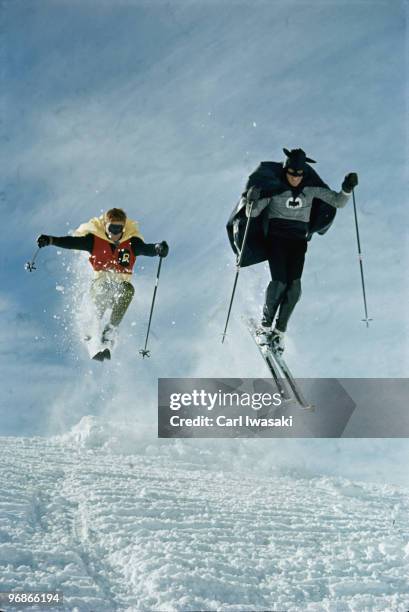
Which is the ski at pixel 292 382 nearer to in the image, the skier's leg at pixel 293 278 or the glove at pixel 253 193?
the skier's leg at pixel 293 278

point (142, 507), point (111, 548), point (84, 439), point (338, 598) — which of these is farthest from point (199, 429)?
point (84, 439)

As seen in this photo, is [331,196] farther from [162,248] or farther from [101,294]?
[101,294]

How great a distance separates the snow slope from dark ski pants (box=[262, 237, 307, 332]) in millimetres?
3583

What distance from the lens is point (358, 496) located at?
41.9 feet

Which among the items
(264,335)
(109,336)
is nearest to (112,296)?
(109,336)

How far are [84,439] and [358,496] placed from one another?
22.0ft

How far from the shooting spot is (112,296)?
11602 millimetres

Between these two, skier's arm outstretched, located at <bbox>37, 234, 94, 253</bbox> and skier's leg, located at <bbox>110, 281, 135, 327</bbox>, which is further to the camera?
skier's leg, located at <bbox>110, 281, 135, 327</bbox>

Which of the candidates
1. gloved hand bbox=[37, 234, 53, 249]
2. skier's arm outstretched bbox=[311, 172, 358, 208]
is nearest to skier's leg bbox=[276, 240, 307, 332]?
skier's arm outstretched bbox=[311, 172, 358, 208]

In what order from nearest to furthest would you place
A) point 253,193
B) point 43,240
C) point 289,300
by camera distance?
point 253,193 → point 289,300 → point 43,240

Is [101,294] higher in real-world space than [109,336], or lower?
higher

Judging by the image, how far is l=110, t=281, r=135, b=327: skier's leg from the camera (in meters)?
11.6

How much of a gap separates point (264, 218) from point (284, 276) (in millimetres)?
933

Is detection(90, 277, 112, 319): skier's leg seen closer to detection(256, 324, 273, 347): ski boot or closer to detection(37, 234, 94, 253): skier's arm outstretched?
detection(37, 234, 94, 253): skier's arm outstretched
